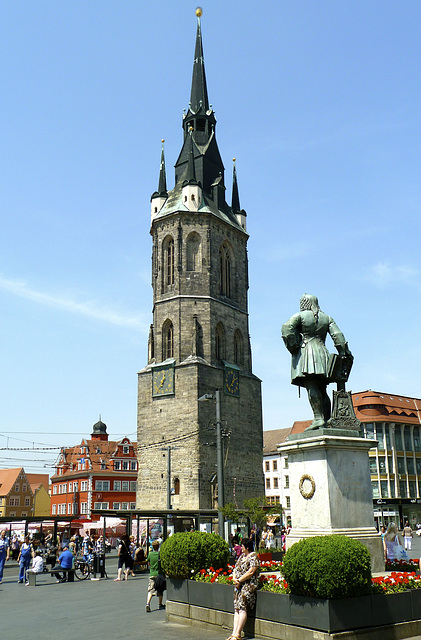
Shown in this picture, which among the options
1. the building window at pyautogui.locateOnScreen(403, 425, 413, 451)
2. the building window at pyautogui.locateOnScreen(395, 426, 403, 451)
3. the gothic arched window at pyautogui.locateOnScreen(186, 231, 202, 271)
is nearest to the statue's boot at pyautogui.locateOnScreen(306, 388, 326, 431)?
the gothic arched window at pyautogui.locateOnScreen(186, 231, 202, 271)

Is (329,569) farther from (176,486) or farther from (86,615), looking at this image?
(176,486)

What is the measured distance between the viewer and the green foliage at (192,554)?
37.1ft

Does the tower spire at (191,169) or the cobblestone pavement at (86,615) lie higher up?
the tower spire at (191,169)

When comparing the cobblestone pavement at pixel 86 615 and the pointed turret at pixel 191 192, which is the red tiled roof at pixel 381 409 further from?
the cobblestone pavement at pixel 86 615

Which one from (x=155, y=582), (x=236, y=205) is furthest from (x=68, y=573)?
(x=236, y=205)

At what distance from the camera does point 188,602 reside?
36.2 ft

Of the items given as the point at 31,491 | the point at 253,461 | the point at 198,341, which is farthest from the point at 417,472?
the point at 31,491

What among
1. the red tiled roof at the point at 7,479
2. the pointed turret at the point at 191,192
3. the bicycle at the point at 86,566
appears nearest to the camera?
the bicycle at the point at 86,566

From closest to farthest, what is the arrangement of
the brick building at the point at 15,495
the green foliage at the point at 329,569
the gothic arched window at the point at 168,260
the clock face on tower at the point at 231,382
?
the green foliage at the point at 329,569, the clock face on tower at the point at 231,382, the gothic arched window at the point at 168,260, the brick building at the point at 15,495

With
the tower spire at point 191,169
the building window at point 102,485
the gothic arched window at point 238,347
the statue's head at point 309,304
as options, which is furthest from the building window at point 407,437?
the statue's head at point 309,304

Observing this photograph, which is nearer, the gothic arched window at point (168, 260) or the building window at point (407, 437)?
the gothic arched window at point (168, 260)

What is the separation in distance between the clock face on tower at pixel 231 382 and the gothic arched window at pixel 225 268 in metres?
6.75

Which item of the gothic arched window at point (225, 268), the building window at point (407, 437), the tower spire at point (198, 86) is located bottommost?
the building window at point (407, 437)

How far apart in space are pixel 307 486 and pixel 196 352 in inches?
1506
